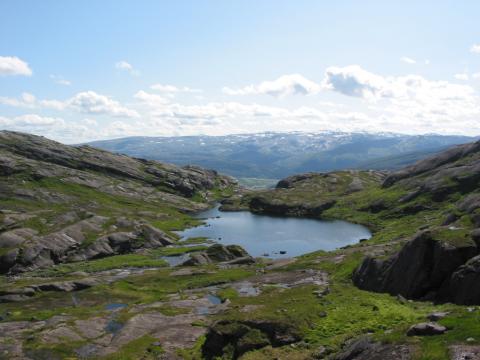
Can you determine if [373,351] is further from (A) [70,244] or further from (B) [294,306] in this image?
(A) [70,244]

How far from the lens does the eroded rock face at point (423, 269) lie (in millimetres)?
54375

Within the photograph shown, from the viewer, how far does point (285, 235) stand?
170 meters

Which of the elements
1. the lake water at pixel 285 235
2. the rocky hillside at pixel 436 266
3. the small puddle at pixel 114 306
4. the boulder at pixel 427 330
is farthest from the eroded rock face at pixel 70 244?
the boulder at pixel 427 330

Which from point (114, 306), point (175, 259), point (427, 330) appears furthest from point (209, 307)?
point (175, 259)

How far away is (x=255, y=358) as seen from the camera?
147 ft

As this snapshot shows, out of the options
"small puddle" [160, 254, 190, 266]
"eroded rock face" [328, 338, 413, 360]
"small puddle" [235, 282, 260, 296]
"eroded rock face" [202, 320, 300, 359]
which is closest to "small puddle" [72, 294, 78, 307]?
"small puddle" [235, 282, 260, 296]

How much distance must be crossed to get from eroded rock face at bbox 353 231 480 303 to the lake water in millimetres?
70297

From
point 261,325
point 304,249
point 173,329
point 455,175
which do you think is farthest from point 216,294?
point 455,175

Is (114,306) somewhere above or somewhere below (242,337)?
below

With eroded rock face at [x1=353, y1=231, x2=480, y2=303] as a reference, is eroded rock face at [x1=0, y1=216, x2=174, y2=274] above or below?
below

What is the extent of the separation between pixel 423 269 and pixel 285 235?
112962 millimetres

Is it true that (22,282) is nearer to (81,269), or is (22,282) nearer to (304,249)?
(81,269)

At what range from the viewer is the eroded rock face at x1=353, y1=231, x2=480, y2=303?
178ft

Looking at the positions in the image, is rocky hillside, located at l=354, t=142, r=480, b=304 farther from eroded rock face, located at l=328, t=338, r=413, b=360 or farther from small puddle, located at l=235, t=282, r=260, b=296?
small puddle, located at l=235, t=282, r=260, b=296
